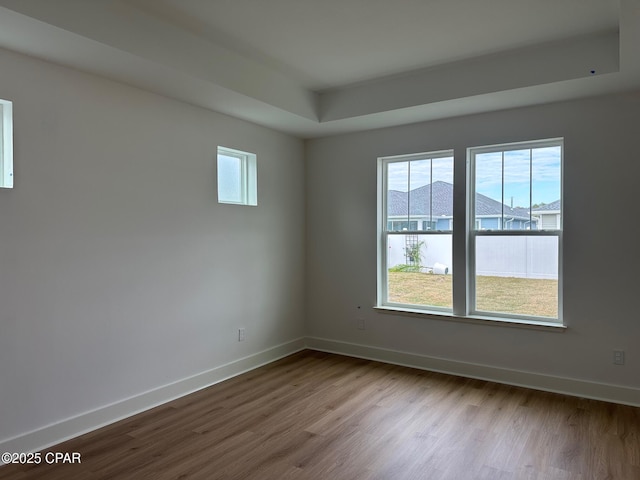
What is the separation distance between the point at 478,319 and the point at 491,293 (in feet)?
0.93

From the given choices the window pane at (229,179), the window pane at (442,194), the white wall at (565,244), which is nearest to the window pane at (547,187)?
the white wall at (565,244)

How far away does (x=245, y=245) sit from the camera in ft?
14.3

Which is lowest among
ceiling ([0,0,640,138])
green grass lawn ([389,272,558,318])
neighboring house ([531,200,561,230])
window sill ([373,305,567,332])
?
window sill ([373,305,567,332])

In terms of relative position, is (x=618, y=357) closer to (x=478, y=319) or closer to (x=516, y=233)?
(x=478, y=319)

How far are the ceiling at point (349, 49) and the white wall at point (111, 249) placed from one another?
25cm

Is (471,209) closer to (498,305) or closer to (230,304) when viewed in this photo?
(498,305)

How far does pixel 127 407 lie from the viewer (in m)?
3.25

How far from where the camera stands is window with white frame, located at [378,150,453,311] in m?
4.35

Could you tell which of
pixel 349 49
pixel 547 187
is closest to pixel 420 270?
pixel 547 187

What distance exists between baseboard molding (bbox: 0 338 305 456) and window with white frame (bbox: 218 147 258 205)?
1606mm

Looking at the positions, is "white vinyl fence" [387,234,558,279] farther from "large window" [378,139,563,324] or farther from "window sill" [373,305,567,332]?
"window sill" [373,305,567,332]

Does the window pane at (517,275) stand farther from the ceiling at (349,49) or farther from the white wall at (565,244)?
the ceiling at (349,49)

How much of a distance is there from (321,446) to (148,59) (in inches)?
108

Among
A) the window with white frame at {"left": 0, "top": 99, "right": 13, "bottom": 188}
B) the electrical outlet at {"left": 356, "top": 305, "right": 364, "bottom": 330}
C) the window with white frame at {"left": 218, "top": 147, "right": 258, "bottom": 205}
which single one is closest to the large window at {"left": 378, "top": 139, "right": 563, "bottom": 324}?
the electrical outlet at {"left": 356, "top": 305, "right": 364, "bottom": 330}
